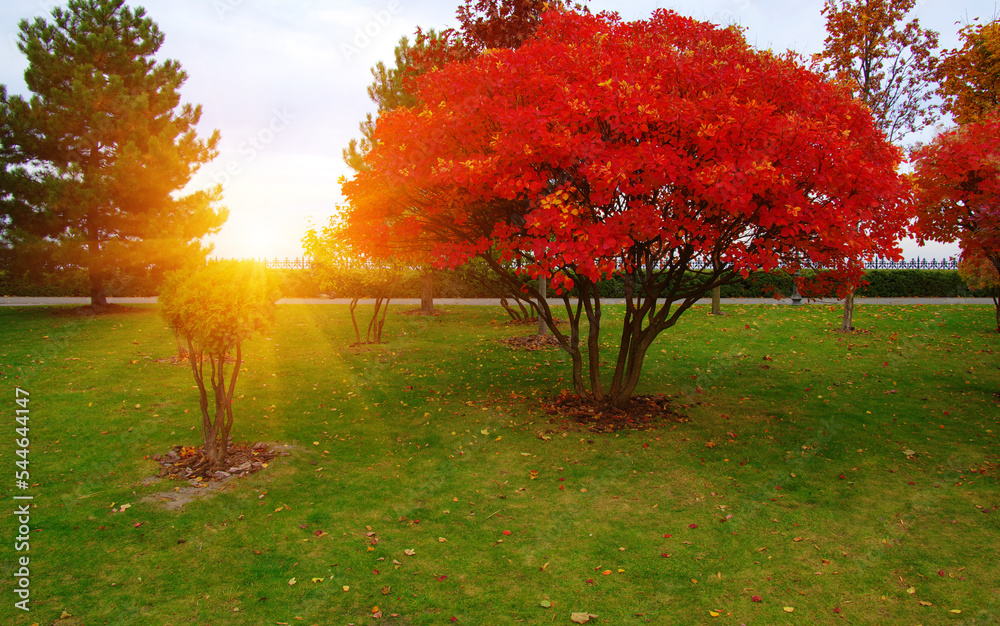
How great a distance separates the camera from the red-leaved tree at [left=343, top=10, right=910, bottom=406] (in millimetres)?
6091

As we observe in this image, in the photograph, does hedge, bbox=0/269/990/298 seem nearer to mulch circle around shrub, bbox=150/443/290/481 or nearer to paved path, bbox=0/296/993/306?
paved path, bbox=0/296/993/306

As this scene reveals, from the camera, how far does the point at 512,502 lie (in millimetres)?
6004

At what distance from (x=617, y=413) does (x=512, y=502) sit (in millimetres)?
3093

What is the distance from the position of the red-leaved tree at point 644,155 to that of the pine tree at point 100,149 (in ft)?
49.6

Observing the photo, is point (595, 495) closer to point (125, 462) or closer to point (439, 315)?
point (125, 462)

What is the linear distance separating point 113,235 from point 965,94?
81.3 feet

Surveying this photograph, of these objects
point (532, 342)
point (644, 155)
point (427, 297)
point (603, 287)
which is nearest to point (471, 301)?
point (427, 297)

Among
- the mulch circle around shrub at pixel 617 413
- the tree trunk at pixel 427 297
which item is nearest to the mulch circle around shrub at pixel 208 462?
the mulch circle around shrub at pixel 617 413

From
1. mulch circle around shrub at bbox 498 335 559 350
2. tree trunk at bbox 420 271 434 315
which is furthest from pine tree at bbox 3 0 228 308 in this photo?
mulch circle around shrub at bbox 498 335 559 350

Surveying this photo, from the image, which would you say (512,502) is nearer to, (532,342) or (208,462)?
(208,462)

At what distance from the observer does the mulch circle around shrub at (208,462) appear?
21.2ft

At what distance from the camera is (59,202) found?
17.9 m

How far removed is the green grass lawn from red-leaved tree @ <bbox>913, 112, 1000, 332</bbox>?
2.75 metres

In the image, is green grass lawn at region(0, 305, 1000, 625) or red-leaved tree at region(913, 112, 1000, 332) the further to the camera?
red-leaved tree at region(913, 112, 1000, 332)
